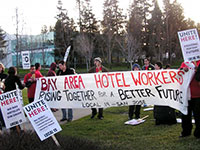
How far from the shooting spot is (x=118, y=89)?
654 cm

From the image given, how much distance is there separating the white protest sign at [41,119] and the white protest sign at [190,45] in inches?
124

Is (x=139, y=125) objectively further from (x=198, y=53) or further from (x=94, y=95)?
(x=198, y=53)

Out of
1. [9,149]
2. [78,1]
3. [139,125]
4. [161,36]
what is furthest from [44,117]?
[78,1]

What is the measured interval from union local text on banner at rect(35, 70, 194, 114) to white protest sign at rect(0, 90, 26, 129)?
1099 millimetres

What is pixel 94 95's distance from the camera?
264 inches

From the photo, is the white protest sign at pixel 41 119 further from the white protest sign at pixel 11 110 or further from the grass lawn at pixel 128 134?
the white protest sign at pixel 11 110

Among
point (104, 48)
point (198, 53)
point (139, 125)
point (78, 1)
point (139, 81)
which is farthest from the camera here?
point (104, 48)

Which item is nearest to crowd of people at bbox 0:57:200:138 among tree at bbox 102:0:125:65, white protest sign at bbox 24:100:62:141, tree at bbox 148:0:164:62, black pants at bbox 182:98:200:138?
black pants at bbox 182:98:200:138

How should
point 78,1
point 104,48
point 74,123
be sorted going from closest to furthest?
point 74,123
point 78,1
point 104,48

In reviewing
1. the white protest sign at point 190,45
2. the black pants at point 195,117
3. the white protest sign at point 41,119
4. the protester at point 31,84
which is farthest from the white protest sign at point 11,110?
the white protest sign at point 190,45

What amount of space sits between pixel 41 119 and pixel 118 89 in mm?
2419

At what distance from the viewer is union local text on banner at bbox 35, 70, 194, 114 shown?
5.94 m

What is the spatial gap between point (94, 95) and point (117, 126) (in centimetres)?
121

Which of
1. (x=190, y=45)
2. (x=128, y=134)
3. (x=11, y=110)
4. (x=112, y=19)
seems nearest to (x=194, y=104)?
(x=190, y=45)
